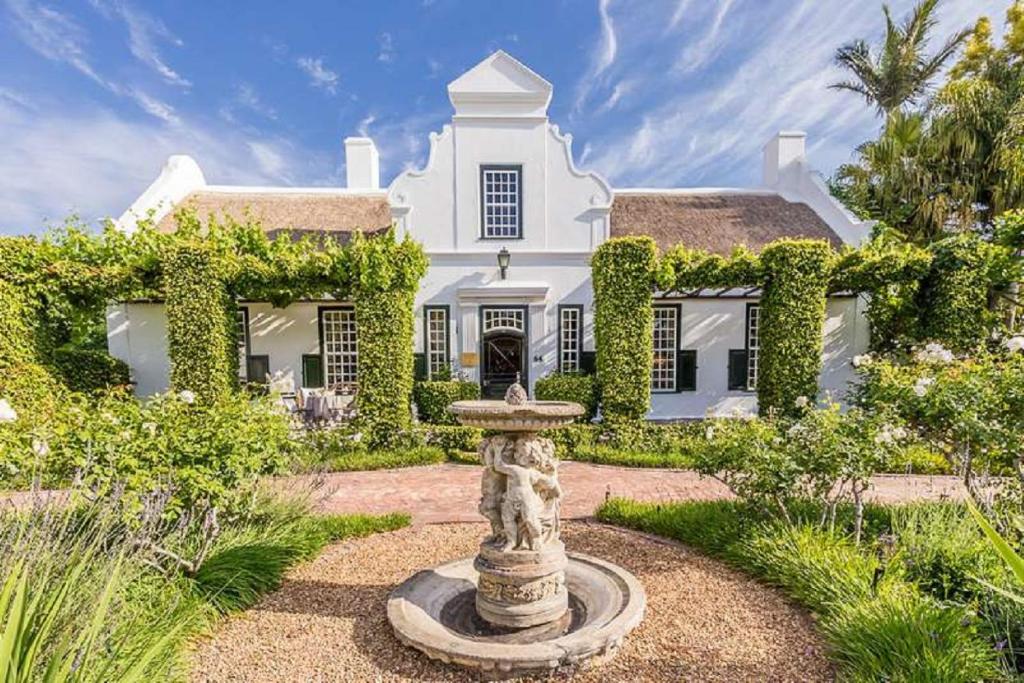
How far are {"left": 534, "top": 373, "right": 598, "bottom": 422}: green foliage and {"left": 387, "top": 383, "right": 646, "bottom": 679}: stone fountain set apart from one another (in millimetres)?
6899

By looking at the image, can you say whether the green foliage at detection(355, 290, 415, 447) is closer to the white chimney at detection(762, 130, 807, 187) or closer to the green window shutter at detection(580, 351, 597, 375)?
the green window shutter at detection(580, 351, 597, 375)

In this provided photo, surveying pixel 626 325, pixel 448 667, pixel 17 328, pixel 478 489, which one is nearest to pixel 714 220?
pixel 626 325

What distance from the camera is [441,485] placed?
8.45 m

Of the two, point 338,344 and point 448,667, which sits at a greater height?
point 338,344

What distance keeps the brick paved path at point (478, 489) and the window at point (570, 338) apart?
431cm

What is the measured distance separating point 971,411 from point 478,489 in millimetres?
6705

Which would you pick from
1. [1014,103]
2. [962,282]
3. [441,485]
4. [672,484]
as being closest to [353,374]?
[441,485]

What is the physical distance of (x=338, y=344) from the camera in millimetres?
13773

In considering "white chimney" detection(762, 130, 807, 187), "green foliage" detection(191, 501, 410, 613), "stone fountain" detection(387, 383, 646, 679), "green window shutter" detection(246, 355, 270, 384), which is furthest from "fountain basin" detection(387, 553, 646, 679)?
"white chimney" detection(762, 130, 807, 187)

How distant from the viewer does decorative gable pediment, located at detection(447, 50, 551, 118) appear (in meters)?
12.5

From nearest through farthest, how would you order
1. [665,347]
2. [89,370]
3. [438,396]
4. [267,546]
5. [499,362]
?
[267,546] < [438,396] < [89,370] < [499,362] < [665,347]

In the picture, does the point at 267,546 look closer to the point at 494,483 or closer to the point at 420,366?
the point at 494,483

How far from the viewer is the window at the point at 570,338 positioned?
1343 cm

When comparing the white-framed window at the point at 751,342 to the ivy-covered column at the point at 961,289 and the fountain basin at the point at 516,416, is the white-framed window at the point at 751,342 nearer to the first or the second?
the ivy-covered column at the point at 961,289
